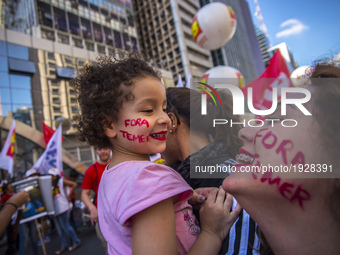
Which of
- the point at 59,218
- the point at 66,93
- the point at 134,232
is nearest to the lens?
the point at 134,232

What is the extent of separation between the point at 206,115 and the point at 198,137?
0.18 meters

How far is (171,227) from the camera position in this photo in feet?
2.62

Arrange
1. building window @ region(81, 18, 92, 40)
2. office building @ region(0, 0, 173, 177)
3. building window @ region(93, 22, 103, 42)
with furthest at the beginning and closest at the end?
building window @ region(93, 22, 103, 42), building window @ region(81, 18, 92, 40), office building @ region(0, 0, 173, 177)

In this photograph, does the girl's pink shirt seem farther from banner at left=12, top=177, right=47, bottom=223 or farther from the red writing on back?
banner at left=12, top=177, right=47, bottom=223

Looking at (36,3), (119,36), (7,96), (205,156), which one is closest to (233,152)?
(205,156)

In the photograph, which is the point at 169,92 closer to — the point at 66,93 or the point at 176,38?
the point at 66,93

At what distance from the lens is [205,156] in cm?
132

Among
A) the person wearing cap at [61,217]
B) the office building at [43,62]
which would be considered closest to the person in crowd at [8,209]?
the person wearing cap at [61,217]

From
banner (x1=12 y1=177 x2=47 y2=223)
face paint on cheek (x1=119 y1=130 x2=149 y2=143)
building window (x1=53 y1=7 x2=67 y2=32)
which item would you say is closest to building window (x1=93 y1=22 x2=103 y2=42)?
building window (x1=53 y1=7 x2=67 y2=32)

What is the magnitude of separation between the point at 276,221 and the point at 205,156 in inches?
27.5

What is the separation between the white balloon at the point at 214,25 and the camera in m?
5.92

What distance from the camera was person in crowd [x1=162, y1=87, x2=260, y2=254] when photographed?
1294 millimetres

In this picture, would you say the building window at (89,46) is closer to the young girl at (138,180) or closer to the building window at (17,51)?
the building window at (17,51)

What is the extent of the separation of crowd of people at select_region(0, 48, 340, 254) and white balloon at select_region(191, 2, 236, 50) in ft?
17.2
